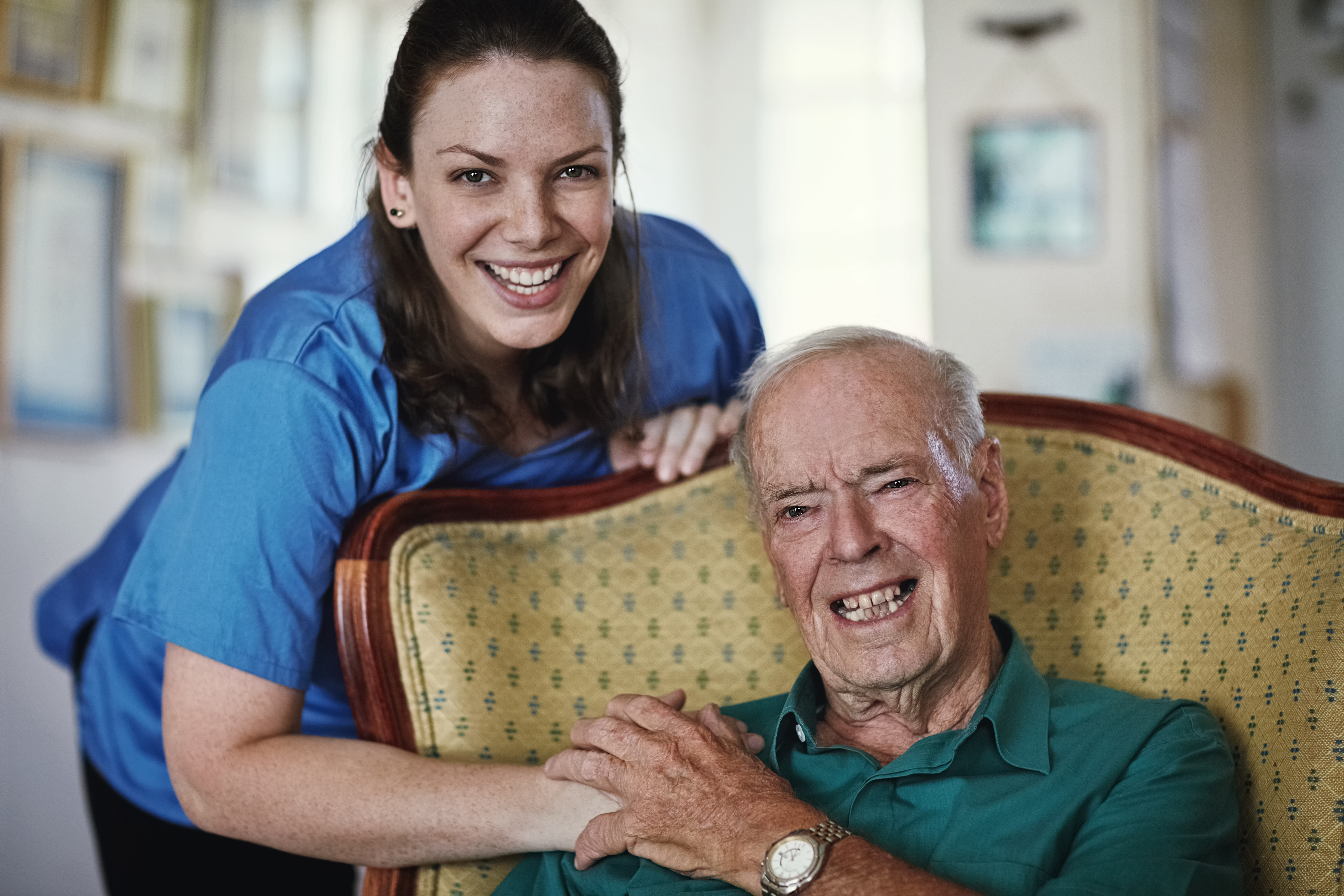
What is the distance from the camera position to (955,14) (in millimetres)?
4664

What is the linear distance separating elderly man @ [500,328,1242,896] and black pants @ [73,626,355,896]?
2.29 ft

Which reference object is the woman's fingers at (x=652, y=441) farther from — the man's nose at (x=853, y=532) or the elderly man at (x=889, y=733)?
the man's nose at (x=853, y=532)

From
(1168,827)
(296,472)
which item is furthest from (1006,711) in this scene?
(296,472)

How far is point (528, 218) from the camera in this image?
54.8 inches

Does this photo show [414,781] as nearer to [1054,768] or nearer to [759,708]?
[759,708]

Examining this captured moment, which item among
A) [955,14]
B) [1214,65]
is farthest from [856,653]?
[1214,65]

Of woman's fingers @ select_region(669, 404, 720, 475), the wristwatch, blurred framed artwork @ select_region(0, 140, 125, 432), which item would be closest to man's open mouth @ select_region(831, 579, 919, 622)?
the wristwatch

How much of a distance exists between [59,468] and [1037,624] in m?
2.60

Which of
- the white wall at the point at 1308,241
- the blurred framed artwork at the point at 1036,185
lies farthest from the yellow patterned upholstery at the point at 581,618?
the white wall at the point at 1308,241

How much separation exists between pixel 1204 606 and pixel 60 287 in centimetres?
284

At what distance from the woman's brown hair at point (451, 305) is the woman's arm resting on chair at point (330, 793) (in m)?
0.40

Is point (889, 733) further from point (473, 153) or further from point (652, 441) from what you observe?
point (473, 153)

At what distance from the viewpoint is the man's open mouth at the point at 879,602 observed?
129 centimetres

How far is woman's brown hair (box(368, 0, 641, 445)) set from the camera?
1.39 meters
